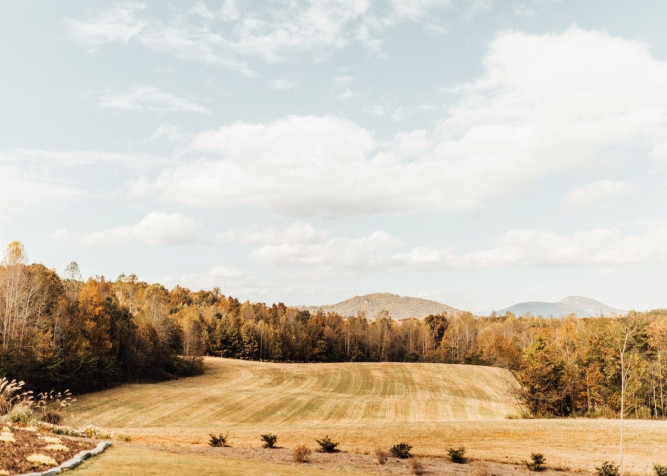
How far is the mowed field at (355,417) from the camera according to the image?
1006 inches

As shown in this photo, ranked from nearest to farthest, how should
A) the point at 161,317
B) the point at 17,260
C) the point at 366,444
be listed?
the point at 366,444 → the point at 17,260 → the point at 161,317

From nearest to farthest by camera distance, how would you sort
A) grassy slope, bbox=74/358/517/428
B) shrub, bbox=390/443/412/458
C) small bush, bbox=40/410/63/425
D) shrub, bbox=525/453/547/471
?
shrub, bbox=525/453/547/471
shrub, bbox=390/443/412/458
small bush, bbox=40/410/63/425
grassy slope, bbox=74/358/517/428

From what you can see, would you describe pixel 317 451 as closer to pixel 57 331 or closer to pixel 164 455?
pixel 164 455

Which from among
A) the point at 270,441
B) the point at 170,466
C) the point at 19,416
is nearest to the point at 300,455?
the point at 270,441

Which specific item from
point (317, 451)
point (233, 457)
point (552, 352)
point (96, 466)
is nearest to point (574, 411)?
point (552, 352)

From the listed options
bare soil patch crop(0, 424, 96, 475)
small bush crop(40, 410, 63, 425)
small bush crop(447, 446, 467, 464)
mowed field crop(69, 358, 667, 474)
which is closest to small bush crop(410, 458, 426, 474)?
mowed field crop(69, 358, 667, 474)

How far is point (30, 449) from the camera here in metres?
15.3

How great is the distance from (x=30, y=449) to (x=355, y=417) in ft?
151

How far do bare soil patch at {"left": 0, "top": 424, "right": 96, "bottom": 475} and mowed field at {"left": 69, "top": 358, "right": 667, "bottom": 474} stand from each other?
5.37 feet

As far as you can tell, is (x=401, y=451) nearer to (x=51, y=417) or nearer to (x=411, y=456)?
(x=411, y=456)

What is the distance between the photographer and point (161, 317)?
89625mm

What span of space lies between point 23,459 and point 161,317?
261 ft

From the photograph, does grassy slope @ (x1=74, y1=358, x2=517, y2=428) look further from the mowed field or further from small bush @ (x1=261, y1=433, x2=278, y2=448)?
small bush @ (x1=261, y1=433, x2=278, y2=448)

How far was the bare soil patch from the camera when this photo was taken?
43.5 ft
